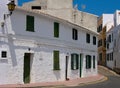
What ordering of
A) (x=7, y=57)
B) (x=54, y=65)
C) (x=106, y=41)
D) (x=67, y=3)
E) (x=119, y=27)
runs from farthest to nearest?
(x=106, y=41), (x=119, y=27), (x=67, y=3), (x=54, y=65), (x=7, y=57)

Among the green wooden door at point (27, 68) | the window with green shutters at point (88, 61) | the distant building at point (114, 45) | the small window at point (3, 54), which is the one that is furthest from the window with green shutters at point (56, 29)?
the distant building at point (114, 45)

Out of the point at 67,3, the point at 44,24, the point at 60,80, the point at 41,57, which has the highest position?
the point at 67,3

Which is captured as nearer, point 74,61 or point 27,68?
point 27,68

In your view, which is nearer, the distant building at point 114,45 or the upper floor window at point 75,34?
the upper floor window at point 75,34

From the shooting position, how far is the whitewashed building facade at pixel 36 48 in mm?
23641

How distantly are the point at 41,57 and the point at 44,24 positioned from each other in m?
2.78

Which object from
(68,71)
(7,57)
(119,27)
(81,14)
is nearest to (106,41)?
(119,27)

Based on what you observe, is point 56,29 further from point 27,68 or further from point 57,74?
point 27,68

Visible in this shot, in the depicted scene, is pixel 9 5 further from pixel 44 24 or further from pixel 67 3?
pixel 67 3

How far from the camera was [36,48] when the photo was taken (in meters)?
26.2

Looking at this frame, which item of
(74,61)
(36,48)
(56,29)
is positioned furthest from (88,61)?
(36,48)

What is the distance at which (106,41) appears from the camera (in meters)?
63.9

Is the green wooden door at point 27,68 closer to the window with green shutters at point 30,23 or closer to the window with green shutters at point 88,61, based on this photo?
the window with green shutters at point 30,23

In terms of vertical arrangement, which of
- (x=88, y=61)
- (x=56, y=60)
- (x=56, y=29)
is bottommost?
(x=88, y=61)
